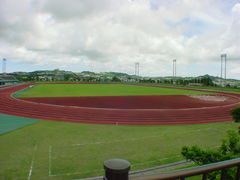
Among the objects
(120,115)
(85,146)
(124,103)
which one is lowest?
(85,146)

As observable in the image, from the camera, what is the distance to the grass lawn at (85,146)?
25.5 feet

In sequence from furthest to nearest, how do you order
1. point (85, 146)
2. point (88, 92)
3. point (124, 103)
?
1. point (88, 92)
2. point (124, 103)
3. point (85, 146)

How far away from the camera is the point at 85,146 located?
1033 centimetres

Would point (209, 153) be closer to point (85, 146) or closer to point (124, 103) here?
point (85, 146)

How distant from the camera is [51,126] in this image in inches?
573

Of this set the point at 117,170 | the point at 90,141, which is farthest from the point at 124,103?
the point at 117,170

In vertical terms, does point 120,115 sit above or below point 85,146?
above

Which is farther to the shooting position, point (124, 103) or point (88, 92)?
point (88, 92)

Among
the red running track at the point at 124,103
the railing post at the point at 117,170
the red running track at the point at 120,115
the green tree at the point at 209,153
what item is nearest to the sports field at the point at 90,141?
the red running track at the point at 120,115

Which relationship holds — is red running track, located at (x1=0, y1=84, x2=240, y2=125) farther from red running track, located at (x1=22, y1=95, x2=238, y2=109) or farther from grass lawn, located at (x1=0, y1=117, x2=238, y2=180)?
red running track, located at (x1=22, y1=95, x2=238, y2=109)

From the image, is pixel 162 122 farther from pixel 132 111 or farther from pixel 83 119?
pixel 83 119

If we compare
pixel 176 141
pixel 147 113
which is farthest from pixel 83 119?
pixel 176 141

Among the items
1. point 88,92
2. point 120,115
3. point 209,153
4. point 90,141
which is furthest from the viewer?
point 88,92

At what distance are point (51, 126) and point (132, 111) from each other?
795 centimetres
